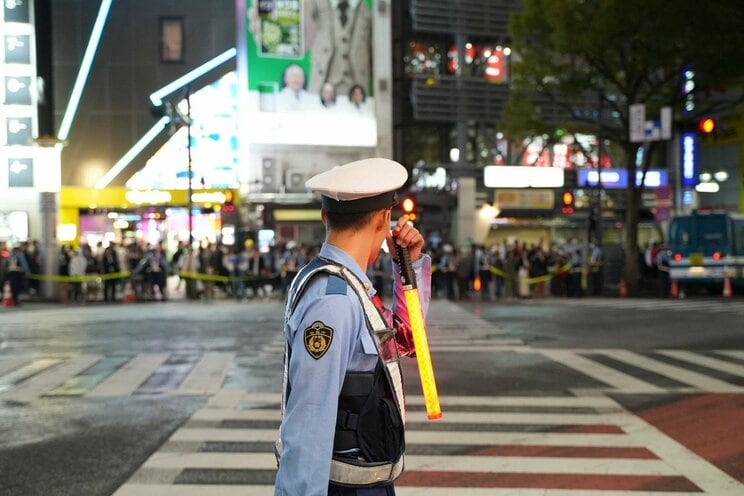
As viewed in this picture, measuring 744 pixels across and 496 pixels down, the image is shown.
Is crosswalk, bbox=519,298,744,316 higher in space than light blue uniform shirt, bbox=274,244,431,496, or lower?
lower

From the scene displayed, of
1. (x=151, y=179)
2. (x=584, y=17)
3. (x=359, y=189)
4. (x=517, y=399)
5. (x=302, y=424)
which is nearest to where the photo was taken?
(x=302, y=424)

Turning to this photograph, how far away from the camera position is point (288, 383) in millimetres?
2635

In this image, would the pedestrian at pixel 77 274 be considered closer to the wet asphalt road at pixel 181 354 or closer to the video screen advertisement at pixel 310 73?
the wet asphalt road at pixel 181 354

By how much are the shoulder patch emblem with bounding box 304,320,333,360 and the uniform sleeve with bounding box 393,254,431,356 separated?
0.72 metres

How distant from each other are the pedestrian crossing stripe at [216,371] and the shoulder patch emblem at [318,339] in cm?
751

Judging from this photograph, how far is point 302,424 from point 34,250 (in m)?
26.4

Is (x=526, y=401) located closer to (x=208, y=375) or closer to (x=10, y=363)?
(x=208, y=375)

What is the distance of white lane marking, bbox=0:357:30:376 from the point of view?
11.3 m

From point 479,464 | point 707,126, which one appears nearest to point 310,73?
point 707,126

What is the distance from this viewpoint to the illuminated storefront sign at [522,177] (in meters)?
39.0

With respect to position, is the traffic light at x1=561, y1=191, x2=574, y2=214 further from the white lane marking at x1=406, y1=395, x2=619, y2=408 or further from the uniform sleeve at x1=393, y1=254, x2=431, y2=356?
the uniform sleeve at x1=393, y1=254, x2=431, y2=356

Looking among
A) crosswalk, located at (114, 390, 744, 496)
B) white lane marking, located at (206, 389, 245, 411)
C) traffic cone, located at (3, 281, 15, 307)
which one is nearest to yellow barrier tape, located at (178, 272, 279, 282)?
traffic cone, located at (3, 281, 15, 307)

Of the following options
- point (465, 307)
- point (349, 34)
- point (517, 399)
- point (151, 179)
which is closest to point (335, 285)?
point (517, 399)

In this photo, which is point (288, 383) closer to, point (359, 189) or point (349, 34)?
point (359, 189)
